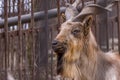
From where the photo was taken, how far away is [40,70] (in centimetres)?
371

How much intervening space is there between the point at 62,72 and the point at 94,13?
0.70 m

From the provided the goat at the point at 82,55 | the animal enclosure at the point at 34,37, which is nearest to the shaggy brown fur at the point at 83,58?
the goat at the point at 82,55

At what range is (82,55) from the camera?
3699 mm

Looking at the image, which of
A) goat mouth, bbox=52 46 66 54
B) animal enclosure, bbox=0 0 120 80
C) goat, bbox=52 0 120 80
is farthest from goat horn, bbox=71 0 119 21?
goat mouth, bbox=52 46 66 54

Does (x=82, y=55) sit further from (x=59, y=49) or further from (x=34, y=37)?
(x=34, y=37)

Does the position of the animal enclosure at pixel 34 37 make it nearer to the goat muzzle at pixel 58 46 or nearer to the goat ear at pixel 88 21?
the goat muzzle at pixel 58 46

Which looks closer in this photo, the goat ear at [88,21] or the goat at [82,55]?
the goat at [82,55]

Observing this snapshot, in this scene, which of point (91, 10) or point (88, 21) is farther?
point (91, 10)

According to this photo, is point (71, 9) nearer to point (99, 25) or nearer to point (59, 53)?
point (59, 53)

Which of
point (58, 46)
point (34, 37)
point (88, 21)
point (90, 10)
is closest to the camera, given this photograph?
point (58, 46)

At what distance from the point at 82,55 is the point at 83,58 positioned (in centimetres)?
3

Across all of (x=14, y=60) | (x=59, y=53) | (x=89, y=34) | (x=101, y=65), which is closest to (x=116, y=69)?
(x=101, y=65)

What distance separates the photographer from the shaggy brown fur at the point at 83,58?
11.6ft

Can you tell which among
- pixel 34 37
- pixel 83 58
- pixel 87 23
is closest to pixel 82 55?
pixel 83 58
